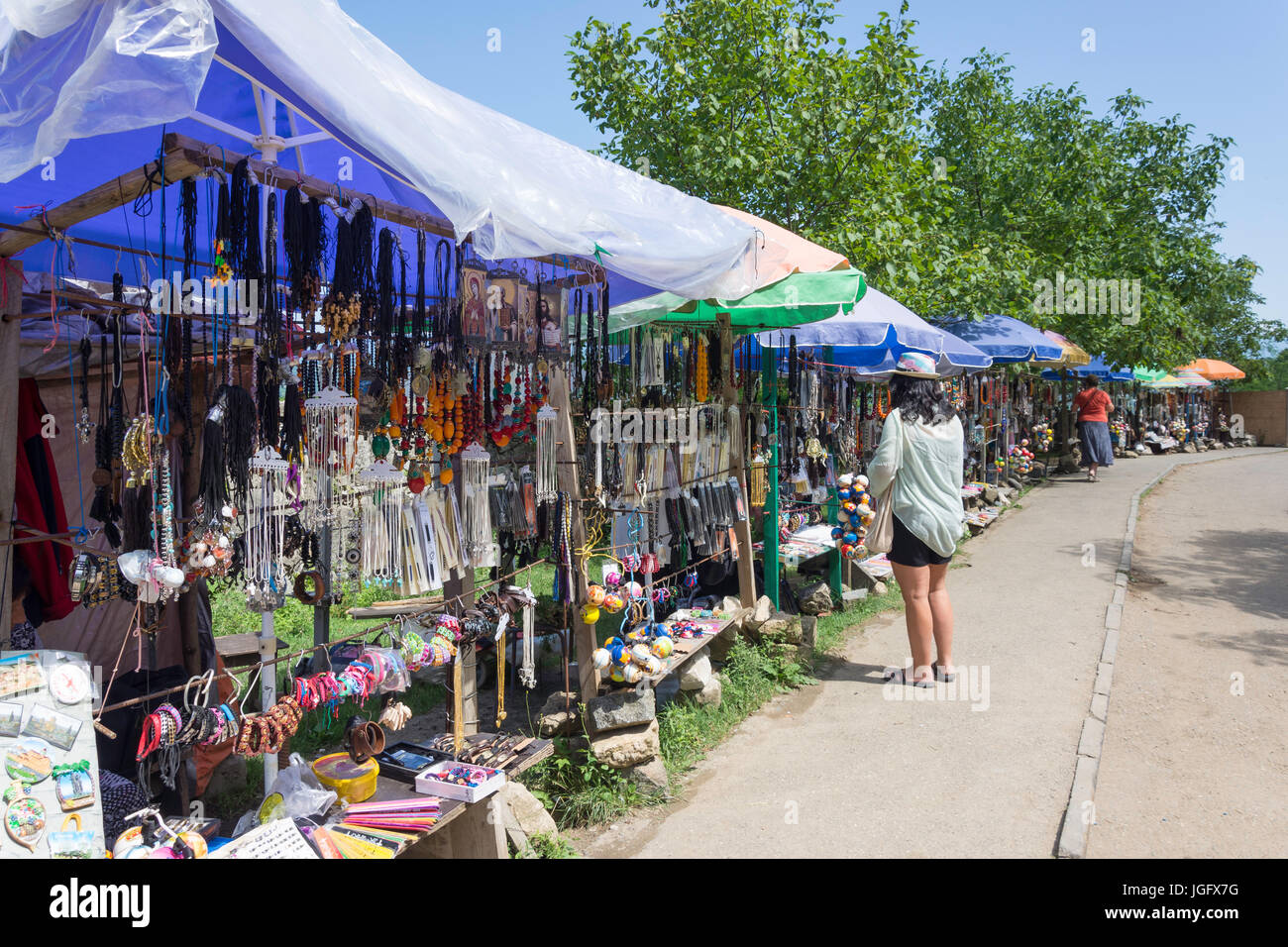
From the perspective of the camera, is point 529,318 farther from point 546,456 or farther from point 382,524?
point 382,524

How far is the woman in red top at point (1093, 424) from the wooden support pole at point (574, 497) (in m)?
15.7

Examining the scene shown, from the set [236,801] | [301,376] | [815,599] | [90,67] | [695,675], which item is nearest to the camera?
[90,67]

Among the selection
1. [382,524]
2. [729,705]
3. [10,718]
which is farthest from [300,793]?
[729,705]

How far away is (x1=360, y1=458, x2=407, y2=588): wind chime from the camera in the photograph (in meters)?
3.50

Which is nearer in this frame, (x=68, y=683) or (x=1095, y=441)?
(x=68, y=683)

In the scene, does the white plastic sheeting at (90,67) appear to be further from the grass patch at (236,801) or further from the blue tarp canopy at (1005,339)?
the blue tarp canopy at (1005,339)

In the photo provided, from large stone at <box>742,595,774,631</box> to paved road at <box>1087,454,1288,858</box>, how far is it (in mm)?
2326

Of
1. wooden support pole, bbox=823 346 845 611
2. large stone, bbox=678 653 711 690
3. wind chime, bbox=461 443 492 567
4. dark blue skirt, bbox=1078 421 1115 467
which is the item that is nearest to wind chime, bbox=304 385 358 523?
wind chime, bbox=461 443 492 567

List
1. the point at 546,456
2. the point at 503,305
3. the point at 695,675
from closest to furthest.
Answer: the point at 503,305 < the point at 546,456 < the point at 695,675

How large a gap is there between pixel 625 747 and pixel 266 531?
2.07m

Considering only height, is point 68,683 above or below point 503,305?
below

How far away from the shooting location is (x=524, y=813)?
381cm

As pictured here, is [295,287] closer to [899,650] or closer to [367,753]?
[367,753]

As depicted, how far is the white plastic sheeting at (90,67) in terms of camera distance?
192 centimetres
